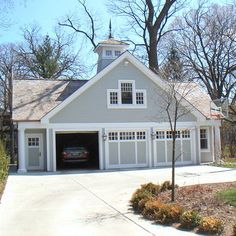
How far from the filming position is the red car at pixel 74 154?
93.5 feet

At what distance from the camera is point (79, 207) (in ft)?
44.5

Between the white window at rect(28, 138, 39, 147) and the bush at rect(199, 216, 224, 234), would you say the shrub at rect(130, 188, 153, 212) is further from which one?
the white window at rect(28, 138, 39, 147)

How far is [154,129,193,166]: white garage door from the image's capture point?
94.7ft

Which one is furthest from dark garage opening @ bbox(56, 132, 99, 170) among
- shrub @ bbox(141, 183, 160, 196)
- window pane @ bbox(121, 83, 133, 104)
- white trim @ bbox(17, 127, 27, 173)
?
shrub @ bbox(141, 183, 160, 196)

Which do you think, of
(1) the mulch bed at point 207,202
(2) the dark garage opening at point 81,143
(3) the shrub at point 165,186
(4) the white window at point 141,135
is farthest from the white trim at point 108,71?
(1) the mulch bed at point 207,202

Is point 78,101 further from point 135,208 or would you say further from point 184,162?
point 135,208

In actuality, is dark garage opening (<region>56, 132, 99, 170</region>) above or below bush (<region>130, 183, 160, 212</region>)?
above

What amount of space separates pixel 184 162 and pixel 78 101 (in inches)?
291

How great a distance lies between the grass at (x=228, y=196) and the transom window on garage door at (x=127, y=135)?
14.8m


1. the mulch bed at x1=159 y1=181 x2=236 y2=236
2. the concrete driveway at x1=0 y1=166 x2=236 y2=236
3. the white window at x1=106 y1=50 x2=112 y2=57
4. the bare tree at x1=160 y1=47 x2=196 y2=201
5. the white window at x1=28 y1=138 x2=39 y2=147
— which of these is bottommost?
the concrete driveway at x1=0 y1=166 x2=236 y2=236

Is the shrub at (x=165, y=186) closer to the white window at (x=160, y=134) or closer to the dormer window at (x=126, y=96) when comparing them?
the dormer window at (x=126, y=96)

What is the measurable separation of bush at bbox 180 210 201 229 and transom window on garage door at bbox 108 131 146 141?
18.0 metres

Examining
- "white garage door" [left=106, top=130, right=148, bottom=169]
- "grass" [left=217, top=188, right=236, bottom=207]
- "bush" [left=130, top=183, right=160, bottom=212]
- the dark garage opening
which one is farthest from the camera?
A: the dark garage opening

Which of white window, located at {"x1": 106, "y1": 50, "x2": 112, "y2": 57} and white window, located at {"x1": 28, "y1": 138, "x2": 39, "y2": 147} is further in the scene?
white window, located at {"x1": 106, "y1": 50, "x2": 112, "y2": 57}
